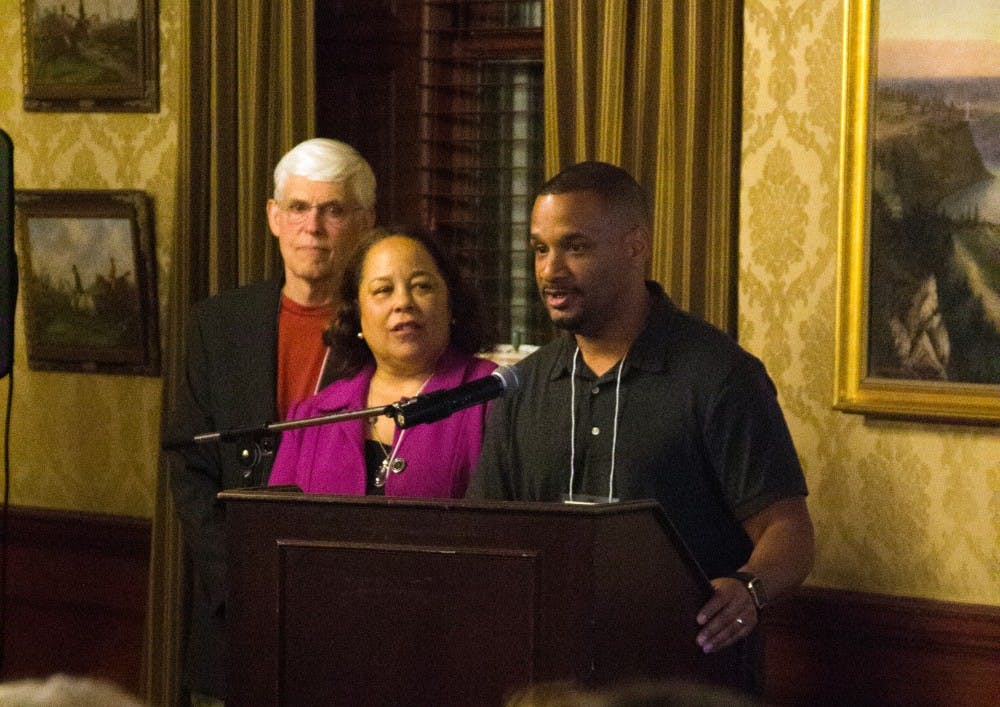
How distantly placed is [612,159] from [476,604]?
191 cm

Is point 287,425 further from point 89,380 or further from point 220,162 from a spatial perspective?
point 89,380

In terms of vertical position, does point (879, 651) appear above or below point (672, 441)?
below

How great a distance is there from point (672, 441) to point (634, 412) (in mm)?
97

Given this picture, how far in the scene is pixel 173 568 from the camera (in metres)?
4.75

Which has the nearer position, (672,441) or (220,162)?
(672,441)

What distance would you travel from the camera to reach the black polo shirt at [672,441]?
9.55 ft

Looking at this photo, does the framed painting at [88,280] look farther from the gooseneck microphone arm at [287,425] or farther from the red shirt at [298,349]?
the gooseneck microphone arm at [287,425]

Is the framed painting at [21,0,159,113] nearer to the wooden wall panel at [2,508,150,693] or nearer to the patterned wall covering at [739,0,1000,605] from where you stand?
the wooden wall panel at [2,508,150,693]

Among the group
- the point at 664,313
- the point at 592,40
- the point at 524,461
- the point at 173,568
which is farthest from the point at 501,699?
the point at 173,568

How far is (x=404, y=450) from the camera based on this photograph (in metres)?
3.28

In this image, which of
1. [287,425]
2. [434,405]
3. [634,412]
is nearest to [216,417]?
[287,425]

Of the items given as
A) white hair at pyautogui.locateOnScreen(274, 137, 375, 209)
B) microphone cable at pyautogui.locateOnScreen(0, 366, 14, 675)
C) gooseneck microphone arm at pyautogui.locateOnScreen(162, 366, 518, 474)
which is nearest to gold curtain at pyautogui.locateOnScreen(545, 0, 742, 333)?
white hair at pyautogui.locateOnScreen(274, 137, 375, 209)

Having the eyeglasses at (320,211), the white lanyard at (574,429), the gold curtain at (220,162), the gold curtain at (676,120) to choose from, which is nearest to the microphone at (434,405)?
the white lanyard at (574,429)

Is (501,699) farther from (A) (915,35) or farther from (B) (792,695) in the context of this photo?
(A) (915,35)
